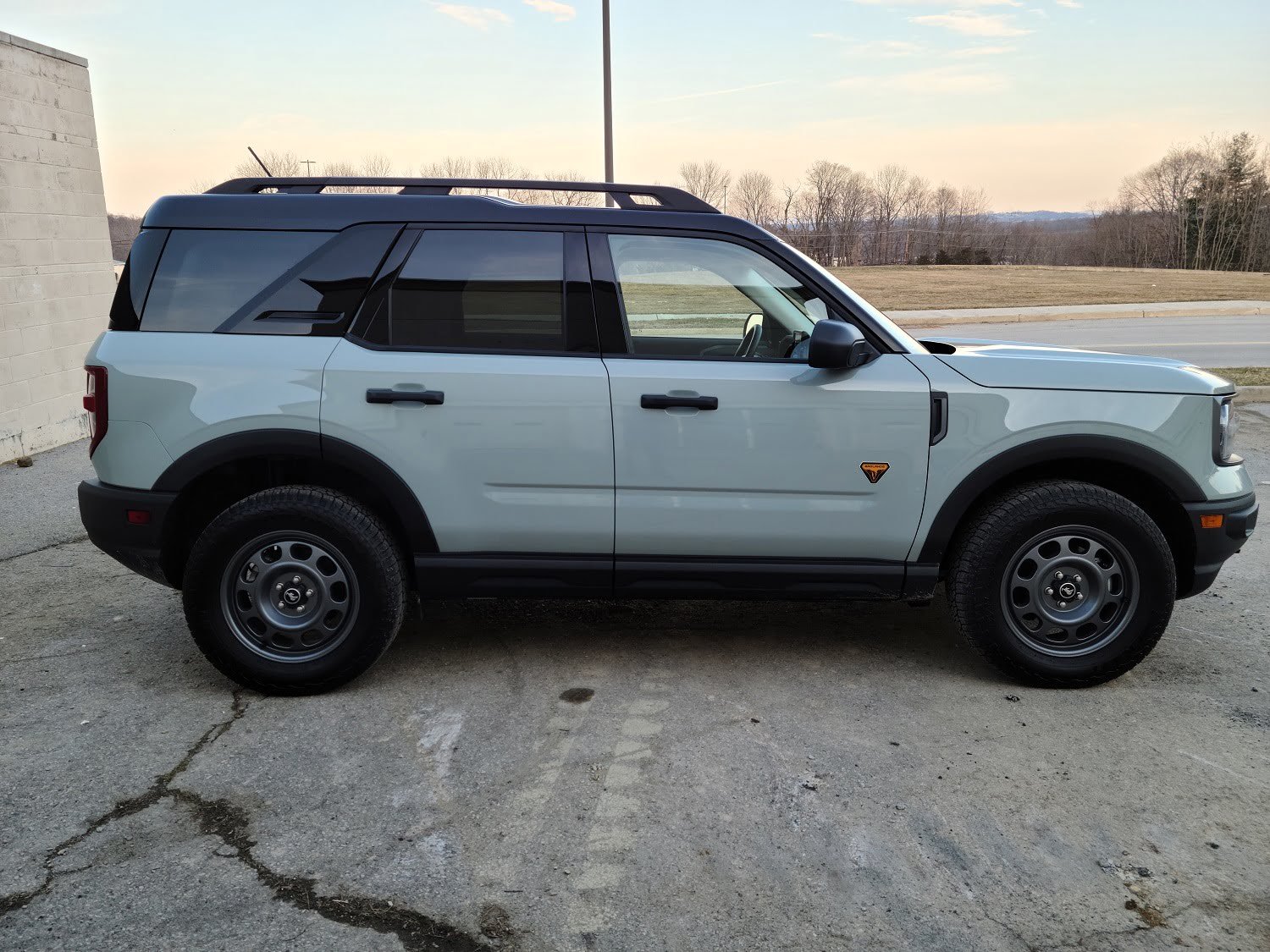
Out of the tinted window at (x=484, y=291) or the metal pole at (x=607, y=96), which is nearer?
the tinted window at (x=484, y=291)

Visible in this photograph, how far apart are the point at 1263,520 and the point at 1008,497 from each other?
12.1 feet

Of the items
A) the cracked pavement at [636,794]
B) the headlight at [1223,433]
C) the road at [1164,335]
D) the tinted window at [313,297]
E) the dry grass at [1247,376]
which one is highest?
the tinted window at [313,297]

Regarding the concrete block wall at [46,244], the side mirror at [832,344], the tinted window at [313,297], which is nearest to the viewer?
the side mirror at [832,344]

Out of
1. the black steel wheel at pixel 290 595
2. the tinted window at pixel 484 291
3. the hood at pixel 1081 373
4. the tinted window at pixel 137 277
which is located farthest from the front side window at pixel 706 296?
the tinted window at pixel 137 277

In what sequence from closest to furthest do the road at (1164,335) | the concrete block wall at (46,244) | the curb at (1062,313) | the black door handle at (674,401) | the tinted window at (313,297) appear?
1. the black door handle at (674,401)
2. the tinted window at (313,297)
3. the concrete block wall at (46,244)
4. the road at (1164,335)
5. the curb at (1062,313)

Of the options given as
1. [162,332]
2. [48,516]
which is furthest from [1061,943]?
[48,516]

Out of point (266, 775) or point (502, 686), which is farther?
point (502, 686)

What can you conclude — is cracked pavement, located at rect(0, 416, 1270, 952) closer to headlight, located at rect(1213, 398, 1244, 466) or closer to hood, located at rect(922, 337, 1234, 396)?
headlight, located at rect(1213, 398, 1244, 466)

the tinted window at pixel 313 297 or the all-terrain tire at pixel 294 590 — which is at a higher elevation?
the tinted window at pixel 313 297

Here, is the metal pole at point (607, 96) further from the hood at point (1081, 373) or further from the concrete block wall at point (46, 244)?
the hood at point (1081, 373)

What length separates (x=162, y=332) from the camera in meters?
3.96

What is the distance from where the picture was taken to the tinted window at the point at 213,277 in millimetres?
3959

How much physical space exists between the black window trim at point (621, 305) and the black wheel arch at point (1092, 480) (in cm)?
61

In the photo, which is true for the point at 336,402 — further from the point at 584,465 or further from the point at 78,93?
the point at 78,93
